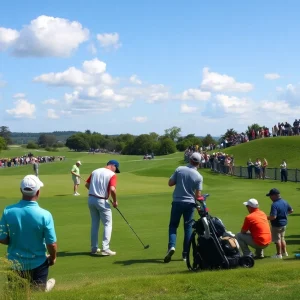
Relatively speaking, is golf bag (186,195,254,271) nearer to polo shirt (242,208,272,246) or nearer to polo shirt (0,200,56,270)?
polo shirt (242,208,272,246)

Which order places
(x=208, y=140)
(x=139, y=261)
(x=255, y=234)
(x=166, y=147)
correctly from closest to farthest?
(x=255, y=234), (x=139, y=261), (x=208, y=140), (x=166, y=147)

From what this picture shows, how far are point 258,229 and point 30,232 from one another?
5.30 meters

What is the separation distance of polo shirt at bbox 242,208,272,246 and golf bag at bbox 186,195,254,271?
4.57 ft

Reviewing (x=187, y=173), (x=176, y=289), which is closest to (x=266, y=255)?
(x=187, y=173)

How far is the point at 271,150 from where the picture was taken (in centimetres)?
5994

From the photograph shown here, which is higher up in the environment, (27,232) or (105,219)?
(27,232)

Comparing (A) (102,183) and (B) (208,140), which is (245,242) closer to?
(A) (102,183)

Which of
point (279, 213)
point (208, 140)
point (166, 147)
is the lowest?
point (279, 213)

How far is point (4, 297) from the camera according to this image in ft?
17.7

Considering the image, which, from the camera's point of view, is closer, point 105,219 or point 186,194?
point 186,194

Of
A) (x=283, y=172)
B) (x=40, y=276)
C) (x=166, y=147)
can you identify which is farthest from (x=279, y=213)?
(x=166, y=147)

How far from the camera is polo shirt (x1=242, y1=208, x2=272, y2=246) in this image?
10.5 m

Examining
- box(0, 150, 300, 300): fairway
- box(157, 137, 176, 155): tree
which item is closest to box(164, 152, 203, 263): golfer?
box(0, 150, 300, 300): fairway

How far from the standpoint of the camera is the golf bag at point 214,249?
29.2ft
